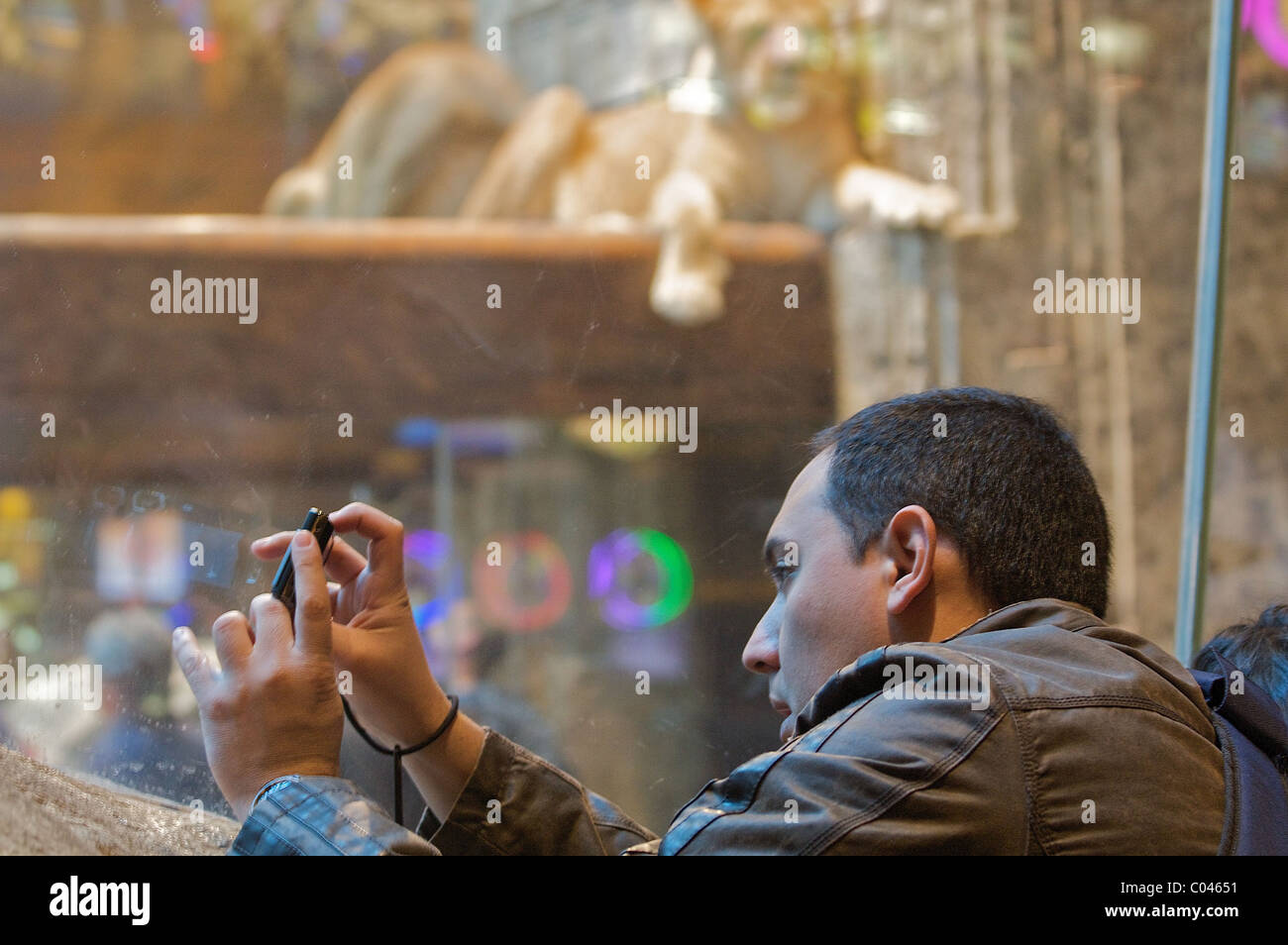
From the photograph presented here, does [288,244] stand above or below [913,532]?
above

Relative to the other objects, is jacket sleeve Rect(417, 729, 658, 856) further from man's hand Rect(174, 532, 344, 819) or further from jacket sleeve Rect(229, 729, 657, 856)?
man's hand Rect(174, 532, 344, 819)

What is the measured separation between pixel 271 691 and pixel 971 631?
30 centimetres

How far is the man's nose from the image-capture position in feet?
2.00

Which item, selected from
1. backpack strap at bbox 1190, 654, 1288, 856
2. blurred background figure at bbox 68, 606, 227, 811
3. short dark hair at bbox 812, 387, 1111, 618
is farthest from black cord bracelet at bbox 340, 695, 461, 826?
backpack strap at bbox 1190, 654, 1288, 856

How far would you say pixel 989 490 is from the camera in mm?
571

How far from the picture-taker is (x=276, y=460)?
2.84ft

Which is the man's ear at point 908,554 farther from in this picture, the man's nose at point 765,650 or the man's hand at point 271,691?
the man's hand at point 271,691

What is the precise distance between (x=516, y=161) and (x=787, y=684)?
2366 millimetres

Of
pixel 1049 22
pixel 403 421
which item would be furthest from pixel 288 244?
pixel 1049 22

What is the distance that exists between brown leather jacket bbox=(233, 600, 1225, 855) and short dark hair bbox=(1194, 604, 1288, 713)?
0.57 ft

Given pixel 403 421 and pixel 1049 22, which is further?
pixel 1049 22

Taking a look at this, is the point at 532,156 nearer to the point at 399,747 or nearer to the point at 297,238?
the point at 297,238

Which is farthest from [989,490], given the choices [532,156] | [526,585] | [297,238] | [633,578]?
[532,156]
